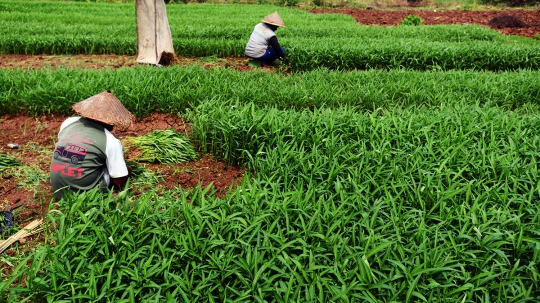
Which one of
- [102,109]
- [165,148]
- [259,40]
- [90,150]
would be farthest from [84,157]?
[259,40]

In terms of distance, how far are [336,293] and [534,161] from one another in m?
2.37

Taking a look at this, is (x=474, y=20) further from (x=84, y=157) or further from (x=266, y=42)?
(x=84, y=157)

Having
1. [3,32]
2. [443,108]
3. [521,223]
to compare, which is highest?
[3,32]

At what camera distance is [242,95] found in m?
5.40

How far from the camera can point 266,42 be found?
25.4 feet

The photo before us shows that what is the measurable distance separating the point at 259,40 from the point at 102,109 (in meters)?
4.98

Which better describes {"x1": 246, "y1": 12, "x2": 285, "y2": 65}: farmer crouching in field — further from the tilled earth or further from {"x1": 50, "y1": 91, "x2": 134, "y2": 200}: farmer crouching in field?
{"x1": 50, "y1": 91, "x2": 134, "y2": 200}: farmer crouching in field

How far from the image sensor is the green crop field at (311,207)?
220 centimetres

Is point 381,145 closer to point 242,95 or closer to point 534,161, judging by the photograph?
point 534,161

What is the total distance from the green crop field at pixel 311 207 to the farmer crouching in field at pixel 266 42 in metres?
1.87

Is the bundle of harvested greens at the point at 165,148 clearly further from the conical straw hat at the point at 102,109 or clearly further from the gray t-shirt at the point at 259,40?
the gray t-shirt at the point at 259,40

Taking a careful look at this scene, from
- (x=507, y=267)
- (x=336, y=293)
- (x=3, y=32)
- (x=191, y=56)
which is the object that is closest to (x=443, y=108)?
(x=507, y=267)

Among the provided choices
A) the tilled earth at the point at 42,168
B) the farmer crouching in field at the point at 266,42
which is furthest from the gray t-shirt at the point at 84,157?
the farmer crouching in field at the point at 266,42

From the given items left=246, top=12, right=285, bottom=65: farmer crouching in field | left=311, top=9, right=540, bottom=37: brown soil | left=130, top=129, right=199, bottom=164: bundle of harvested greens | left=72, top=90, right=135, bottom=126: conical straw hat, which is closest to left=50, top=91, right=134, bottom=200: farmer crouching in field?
left=72, top=90, right=135, bottom=126: conical straw hat
